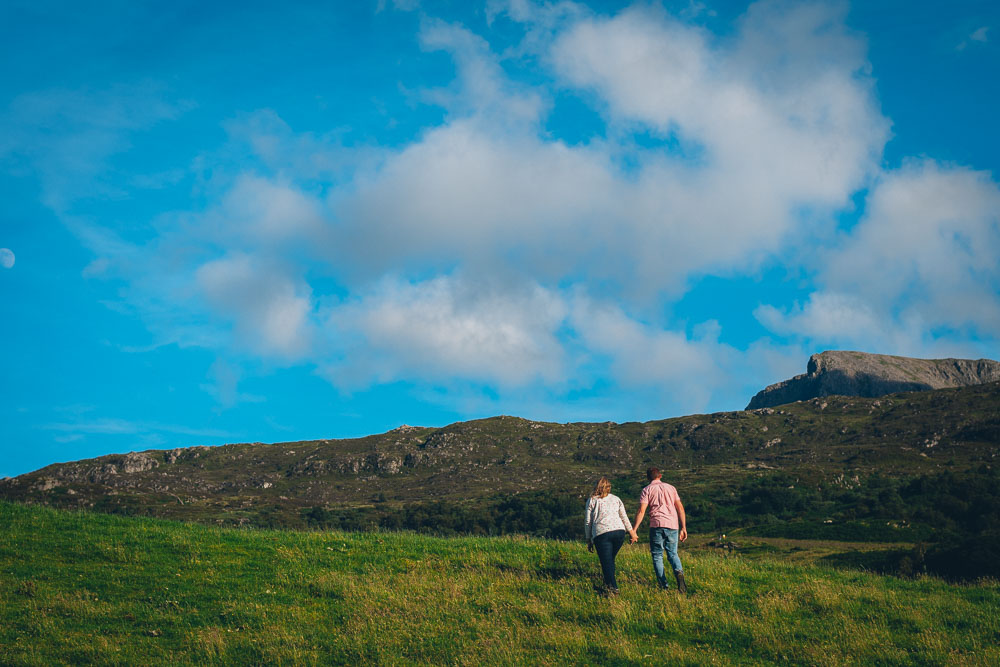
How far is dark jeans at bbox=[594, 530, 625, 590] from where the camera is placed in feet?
50.7

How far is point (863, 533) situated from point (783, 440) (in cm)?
11136

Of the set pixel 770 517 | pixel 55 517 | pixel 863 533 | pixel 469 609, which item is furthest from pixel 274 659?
pixel 770 517

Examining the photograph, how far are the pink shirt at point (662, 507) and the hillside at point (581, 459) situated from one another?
89867 millimetres

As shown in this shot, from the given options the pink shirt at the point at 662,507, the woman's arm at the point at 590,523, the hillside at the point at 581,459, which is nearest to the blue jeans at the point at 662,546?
the pink shirt at the point at 662,507

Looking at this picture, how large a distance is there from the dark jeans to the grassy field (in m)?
0.54

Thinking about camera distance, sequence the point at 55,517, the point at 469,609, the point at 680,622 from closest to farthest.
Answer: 1. the point at 680,622
2. the point at 469,609
3. the point at 55,517

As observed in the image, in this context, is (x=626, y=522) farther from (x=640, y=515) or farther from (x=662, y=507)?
(x=662, y=507)

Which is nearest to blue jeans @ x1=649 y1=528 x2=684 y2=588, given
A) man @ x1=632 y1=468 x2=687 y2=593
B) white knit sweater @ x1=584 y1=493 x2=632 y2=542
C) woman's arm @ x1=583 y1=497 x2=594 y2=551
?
man @ x1=632 y1=468 x2=687 y2=593

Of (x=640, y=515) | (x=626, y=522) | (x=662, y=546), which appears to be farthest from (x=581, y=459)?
(x=626, y=522)

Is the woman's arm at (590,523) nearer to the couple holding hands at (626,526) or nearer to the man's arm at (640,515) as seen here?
the couple holding hands at (626,526)

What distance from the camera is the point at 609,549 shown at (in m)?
15.5

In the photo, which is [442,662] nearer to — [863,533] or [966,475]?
[863,533]

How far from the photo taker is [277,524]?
260 ft

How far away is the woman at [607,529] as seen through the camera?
50.7 feet
